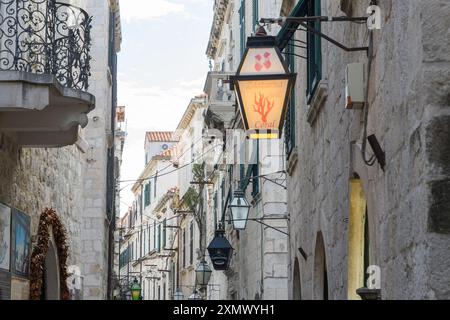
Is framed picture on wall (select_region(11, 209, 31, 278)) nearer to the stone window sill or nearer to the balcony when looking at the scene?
the balcony

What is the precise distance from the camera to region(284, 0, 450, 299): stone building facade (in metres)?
4.86

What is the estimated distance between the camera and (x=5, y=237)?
448 inches

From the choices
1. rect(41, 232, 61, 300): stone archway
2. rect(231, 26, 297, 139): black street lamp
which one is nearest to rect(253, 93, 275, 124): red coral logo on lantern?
rect(231, 26, 297, 139): black street lamp

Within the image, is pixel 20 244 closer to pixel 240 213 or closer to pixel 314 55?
pixel 314 55

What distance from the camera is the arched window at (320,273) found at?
425 inches

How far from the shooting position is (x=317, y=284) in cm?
1095

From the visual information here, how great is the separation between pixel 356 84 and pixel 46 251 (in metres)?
7.62

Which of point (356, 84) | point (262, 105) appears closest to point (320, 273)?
point (262, 105)

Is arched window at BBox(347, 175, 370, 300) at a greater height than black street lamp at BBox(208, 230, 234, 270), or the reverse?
arched window at BBox(347, 175, 370, 300)

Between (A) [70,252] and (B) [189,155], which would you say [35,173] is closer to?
(A) [70,252]

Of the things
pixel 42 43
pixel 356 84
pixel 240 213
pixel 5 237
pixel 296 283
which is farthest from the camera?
pixel 240 213

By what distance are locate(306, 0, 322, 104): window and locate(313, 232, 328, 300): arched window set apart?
5.35 feet

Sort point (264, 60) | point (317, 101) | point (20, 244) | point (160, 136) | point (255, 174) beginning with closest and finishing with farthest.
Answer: point (264, 60)
point (317, 101)
point (20, 244)
point (255, 174)
point (160, 136)
